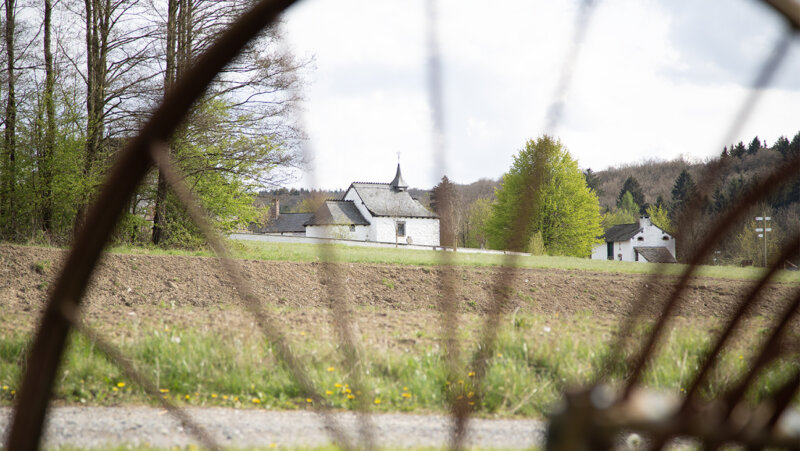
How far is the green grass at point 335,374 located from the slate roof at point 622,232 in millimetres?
29635

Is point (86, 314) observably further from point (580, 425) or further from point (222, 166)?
point (222, 166)

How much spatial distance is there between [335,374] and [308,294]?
4.70 metres

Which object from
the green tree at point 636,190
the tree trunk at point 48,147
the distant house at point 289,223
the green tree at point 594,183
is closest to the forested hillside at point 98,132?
the tree trunk at point 48,147

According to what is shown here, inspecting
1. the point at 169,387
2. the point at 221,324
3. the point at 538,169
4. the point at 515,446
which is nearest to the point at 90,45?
the point at 221,324

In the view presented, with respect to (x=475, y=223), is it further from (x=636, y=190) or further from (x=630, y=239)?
(x=630, y=239)

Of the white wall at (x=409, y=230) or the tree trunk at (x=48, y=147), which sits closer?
the tree trunk at (x=48, y=147)

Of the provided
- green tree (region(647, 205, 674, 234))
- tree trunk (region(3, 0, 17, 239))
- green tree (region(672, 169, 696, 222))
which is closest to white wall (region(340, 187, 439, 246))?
tree trunk (region(3, 0, 17, 239))

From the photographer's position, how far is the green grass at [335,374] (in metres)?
3.11

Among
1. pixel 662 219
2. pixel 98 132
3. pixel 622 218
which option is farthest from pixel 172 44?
pixel 622 218

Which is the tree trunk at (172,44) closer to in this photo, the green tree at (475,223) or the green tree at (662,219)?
the green tree at (475,223)

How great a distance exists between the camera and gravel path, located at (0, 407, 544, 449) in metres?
2.53

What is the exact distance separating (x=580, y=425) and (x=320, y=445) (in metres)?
2.44

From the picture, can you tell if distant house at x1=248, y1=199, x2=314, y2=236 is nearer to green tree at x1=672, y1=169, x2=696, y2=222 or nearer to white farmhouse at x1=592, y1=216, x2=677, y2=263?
white farmhouse at x1=592, y1=216, x2=677, y2=263

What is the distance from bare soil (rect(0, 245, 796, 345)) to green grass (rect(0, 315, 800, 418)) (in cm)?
46
